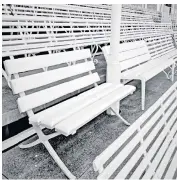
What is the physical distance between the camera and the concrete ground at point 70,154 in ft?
5.05

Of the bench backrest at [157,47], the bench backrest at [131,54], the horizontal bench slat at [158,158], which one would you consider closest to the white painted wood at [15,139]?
the horizontal bench slat at [158,158]

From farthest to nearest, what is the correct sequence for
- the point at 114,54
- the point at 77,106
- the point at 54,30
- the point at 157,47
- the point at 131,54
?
the point at 157,47
the point at 131,54
the point at 54,30
the point at 114,54
the point at 77,106

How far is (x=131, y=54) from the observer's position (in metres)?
3.37

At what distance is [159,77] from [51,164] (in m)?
3.45

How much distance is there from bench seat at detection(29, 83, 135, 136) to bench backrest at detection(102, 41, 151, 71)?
29.4 inches

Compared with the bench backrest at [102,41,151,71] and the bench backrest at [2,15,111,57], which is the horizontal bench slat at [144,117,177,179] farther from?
the bench backrest at [2,15,111,57]

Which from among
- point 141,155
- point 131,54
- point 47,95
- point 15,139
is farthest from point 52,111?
point 131,54

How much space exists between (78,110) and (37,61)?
57cm

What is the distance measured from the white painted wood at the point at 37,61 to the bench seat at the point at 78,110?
39cm

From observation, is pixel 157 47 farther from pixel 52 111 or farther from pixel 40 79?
pixel 52 111

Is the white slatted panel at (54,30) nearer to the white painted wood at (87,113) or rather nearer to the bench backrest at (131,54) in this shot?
the bench backrest at (131,54)

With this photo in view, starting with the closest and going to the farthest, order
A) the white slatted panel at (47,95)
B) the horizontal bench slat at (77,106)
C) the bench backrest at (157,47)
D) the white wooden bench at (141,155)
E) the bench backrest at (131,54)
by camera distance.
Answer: the white wooden bench at (141,155) < the horizontal bench slat at (77,106) < the white slatted panel at (47,95) < the bench backrest at (131,54) < the bench backrest at (157,47)

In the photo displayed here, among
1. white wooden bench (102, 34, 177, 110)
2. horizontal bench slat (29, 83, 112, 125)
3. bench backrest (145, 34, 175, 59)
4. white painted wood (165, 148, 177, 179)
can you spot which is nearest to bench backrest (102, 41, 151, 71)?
white wooden bench (102, 34, 177, 110)

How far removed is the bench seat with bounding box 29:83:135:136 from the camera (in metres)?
1.46
